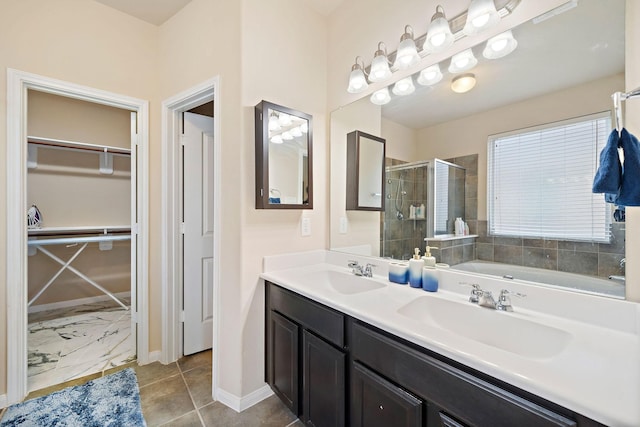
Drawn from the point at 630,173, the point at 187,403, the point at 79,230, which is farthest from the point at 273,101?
the point at 79,230

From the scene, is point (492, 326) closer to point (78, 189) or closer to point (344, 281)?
point (344, 281)

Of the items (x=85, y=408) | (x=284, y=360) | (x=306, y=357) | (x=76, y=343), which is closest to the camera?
(x=306, y=357)

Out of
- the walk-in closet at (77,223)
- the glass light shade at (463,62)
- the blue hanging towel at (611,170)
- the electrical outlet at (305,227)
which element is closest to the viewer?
the blue hanging towel at (611,170)

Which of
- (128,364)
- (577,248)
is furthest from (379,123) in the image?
(128,364)

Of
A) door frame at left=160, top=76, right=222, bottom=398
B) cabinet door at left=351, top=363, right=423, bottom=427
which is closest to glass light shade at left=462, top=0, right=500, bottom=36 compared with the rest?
cabinet door at left=351, top=363, right=423, bottom=427

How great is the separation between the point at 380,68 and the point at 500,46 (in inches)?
24.8

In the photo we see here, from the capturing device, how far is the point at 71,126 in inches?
130

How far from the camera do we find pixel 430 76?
1.51 metres

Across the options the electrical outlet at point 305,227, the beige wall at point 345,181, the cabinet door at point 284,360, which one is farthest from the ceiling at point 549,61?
the cabinet door at point 284,360

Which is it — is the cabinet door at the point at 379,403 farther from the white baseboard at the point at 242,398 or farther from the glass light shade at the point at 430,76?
the glass light shade at the point at 430,76

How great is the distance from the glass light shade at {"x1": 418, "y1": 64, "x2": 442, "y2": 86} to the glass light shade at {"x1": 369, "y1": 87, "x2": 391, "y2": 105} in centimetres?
23

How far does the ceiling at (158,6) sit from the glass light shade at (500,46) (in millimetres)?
1195

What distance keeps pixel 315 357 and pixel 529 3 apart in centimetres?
182

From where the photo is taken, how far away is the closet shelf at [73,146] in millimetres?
2834
